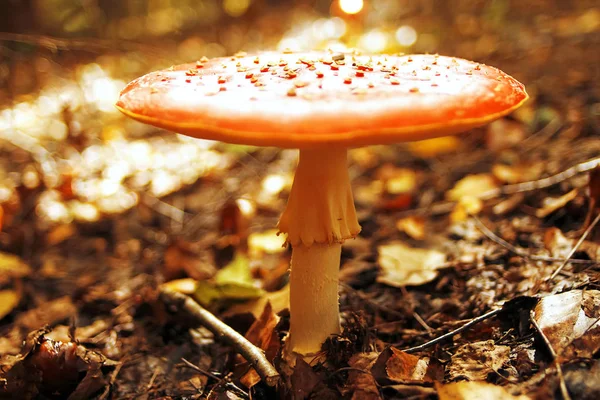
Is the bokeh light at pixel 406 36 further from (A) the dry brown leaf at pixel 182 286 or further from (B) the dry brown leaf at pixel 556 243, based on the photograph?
(A) the dry brown leaf at pixel 182 286

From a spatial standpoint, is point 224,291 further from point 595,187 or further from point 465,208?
point 595,187

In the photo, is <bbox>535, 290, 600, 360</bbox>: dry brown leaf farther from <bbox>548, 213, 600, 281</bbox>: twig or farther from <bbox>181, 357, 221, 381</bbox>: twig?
<bbox>181, 357, 221, 381</bbox>: twig

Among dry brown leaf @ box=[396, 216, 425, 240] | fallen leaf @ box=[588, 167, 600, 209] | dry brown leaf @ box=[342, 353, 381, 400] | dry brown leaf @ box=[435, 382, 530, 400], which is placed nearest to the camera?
dry brown leaf @ box=[435, 382, 530, 400]

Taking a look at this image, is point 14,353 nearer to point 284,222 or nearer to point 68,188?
point 284,222

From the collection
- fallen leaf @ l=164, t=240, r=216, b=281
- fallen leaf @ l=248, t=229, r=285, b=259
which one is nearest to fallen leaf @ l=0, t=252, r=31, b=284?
fallen leaf @ l=164, t=240, r=216, b=281

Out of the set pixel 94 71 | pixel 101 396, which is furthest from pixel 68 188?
pixel 94 71

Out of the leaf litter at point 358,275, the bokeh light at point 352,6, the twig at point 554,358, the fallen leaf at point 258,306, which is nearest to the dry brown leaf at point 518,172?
the leaf litter at point 358,275
